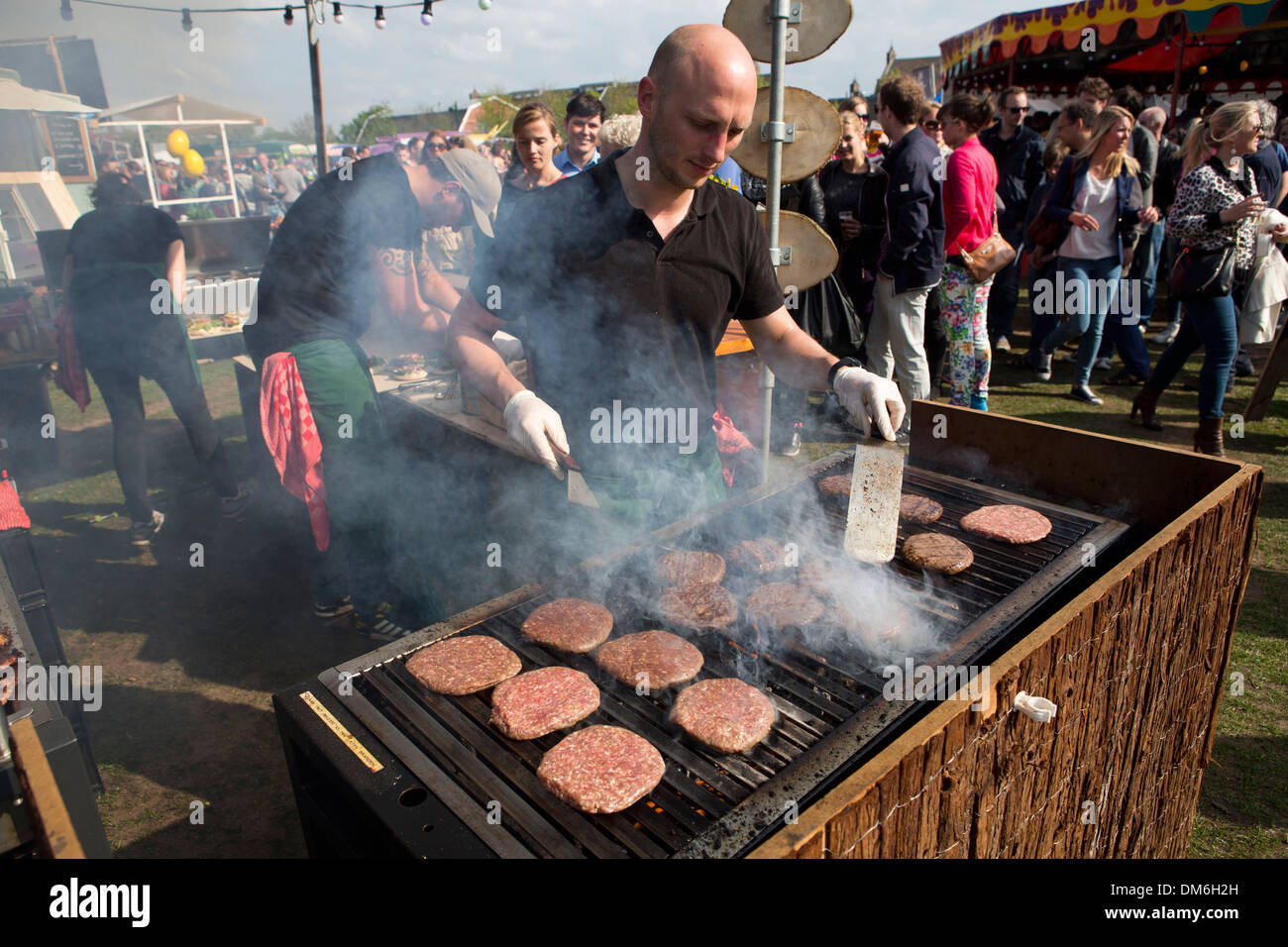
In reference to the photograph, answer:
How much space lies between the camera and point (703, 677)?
2.03m

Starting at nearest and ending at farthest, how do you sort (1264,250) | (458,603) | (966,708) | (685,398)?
1. (966,708)
2. (685,398)
3. (458,603)
4. (1264,250)

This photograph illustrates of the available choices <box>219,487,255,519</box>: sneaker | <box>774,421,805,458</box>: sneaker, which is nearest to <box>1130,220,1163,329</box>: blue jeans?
<box>774,421,805,458</box>: sneaker

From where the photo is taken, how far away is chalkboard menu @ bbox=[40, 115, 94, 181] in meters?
11.6

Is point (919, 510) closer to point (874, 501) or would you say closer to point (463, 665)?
point (874, 501)

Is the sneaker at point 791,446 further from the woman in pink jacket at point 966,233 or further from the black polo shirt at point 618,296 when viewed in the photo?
the black polo shirt at point 618,296

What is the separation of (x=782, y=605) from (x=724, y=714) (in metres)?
0.51

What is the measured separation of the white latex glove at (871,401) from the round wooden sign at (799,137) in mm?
1955

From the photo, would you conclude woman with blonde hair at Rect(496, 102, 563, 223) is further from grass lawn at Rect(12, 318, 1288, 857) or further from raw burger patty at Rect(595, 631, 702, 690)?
raw burger patty at Rect(595, 631, 702, 690)

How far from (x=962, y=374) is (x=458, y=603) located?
14.5ft

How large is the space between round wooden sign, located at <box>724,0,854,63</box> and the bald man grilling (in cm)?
148

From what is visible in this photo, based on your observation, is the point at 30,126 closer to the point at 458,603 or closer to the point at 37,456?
the point at 37,456

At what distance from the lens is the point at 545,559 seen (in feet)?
12.0

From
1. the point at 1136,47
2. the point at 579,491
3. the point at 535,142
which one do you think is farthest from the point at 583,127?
the point at 1136,47
